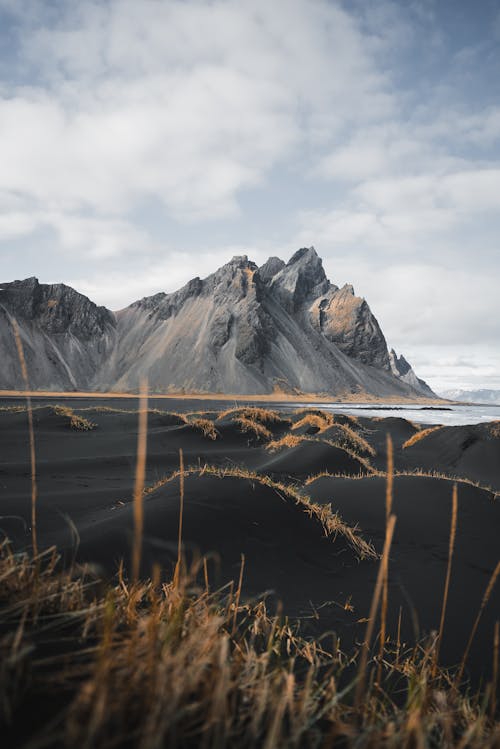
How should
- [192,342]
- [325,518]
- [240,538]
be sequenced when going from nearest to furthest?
[240,538] → [325,518] → [192,342]

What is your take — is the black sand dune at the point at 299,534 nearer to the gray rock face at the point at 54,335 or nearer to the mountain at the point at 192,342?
the mountain at the point at 192,342

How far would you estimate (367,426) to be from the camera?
108 ft

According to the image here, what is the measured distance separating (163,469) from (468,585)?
1090cm

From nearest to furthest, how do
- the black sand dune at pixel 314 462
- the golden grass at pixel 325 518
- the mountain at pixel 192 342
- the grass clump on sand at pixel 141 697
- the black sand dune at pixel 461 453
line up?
the grass clump on sand at pixel 141 697
the golden grass at pixel 325 518
the black sand dune at pixel 314 462
the black sand dune at pixel 461 453
the mountain at pixel 192 342

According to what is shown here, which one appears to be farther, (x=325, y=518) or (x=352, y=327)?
(x=352, y=327)

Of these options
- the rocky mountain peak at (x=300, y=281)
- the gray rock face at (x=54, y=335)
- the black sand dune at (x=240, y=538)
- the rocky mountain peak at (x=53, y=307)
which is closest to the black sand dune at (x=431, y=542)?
the black sand dune at (x=240, y=538)

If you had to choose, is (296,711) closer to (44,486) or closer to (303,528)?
(303,528)

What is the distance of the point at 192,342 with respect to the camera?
4719 inches

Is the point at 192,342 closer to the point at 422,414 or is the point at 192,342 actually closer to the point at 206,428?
the point at 422,414

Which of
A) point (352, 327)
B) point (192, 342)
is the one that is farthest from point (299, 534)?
point (352, 327)

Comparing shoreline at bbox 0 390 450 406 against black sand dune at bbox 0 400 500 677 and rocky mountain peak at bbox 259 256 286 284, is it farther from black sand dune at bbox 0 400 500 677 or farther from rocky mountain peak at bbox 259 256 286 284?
black sand dune at bbox 0 400 500 677

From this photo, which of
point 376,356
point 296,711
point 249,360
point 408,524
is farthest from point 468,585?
point 376,356

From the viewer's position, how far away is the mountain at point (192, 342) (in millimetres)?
111312

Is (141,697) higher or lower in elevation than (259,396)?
higher
